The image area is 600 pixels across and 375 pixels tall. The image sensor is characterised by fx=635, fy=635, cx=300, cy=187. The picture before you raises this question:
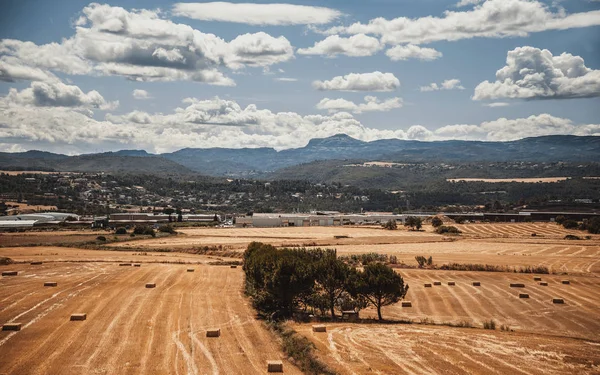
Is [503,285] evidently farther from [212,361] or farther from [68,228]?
[68,228]

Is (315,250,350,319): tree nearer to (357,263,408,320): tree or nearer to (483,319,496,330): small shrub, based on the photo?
(357,263,408,320): tree

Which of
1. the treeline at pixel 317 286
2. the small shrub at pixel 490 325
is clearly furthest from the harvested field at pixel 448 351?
the treeline at pixel 317 286

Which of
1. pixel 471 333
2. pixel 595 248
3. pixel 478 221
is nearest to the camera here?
pixel 471 333

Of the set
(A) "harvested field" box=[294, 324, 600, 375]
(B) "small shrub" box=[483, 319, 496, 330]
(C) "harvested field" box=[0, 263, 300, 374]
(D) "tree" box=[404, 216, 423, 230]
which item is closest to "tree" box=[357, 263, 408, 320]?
(A) "harvested field" box=[294, 324, 600, 375]

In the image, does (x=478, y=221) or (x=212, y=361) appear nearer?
(x=212, y=361)

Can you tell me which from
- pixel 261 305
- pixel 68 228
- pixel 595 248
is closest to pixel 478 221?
pixel 595 248

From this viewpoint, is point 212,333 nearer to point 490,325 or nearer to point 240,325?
point 240,325

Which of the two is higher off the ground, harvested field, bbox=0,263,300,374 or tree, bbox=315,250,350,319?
tree, bbox=315,250,350,319
